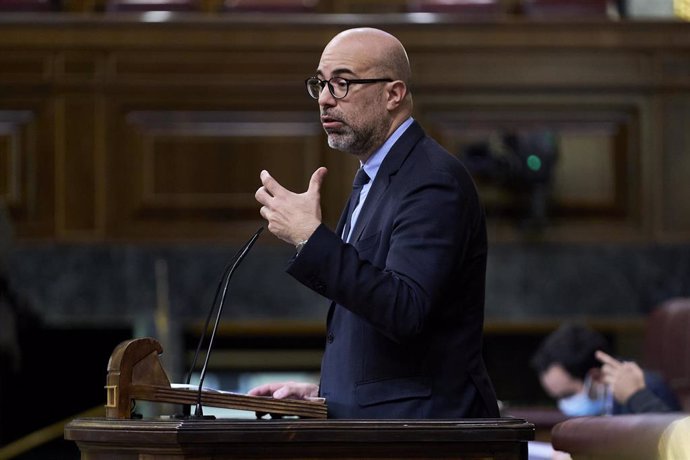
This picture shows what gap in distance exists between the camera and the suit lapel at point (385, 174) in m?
2.19

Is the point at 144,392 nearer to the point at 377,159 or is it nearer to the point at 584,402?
the point at 377,159

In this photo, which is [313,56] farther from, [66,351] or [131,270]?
[66,351]

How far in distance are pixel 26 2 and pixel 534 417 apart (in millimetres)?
2849

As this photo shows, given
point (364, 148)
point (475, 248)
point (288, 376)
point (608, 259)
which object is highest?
point (364, 148)

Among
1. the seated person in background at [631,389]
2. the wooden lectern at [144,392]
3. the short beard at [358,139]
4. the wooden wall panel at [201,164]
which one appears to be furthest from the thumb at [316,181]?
the wooden wall panel at [201,164]

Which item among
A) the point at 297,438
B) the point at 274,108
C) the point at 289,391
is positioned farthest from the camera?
the point at 274,108

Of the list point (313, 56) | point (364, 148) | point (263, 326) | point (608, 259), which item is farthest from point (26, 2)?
point (364, 148)

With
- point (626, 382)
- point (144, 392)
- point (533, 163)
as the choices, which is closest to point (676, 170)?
point (533, 163)

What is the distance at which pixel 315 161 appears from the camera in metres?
5.52

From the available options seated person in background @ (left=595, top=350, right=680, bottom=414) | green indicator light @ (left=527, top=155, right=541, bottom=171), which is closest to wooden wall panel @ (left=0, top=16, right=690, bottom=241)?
green indicator light @ (left=527, top=155, right=541, bottom=171)

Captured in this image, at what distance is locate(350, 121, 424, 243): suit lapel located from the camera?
7.20ft

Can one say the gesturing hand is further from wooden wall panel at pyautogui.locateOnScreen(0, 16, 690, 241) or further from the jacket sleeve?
wooden wall panel at pyautogui.locateOnScreen(0, 16, 690, 241)

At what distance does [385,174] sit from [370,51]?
20 cm

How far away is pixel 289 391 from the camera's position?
2.19m
